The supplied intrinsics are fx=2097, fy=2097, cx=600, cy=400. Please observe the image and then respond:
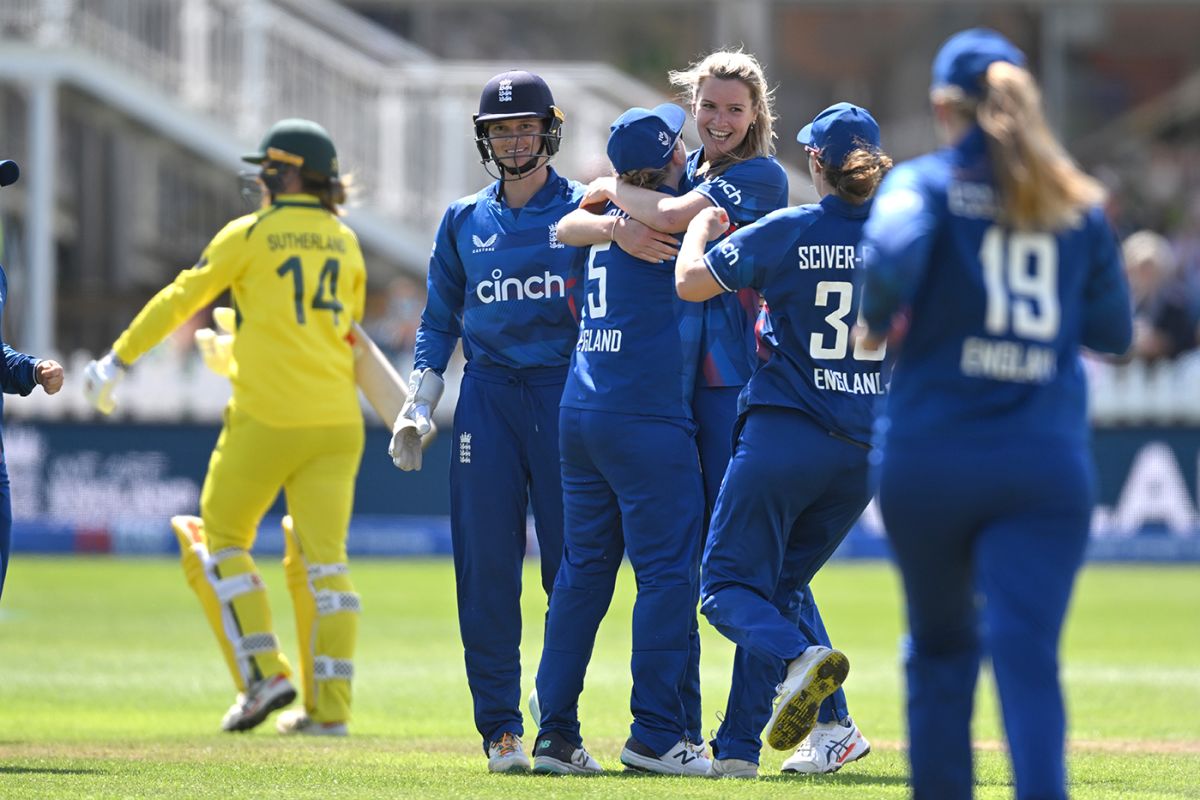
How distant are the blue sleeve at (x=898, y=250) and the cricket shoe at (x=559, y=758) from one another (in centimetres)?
278

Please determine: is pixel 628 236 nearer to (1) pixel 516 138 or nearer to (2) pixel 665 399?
(2) pixel 665 399

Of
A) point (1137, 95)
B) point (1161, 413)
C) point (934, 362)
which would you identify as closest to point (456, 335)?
point (934, 362)

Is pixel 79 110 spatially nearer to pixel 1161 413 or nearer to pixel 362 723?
pixel 1161 413

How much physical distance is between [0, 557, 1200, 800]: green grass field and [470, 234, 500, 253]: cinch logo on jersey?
1893mm

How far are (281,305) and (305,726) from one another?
1.90 meters

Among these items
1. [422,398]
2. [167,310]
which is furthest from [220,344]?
[422,398]

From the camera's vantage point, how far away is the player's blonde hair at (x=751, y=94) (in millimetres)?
7402

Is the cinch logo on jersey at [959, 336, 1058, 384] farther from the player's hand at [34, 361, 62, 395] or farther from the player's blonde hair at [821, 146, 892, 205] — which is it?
the player's hand at [34, 361, 62, 395]

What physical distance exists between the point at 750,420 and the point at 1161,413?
45.9ft

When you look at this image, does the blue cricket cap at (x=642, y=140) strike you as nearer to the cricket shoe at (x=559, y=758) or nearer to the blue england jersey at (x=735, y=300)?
the blue england jersey at (x=735, y=300)

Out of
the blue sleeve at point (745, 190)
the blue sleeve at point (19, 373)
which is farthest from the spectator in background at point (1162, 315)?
the blue sleeve at point (19, 373)

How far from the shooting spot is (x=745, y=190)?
7.24m

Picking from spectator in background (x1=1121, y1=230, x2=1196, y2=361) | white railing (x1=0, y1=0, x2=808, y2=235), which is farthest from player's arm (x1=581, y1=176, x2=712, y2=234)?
white railing (x1=0, y1=0, x2=808, y2=235)

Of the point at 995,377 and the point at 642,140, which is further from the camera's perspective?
the point at 642,140
